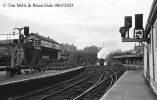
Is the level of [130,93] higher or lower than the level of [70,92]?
higher

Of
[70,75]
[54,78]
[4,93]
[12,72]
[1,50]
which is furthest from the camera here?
[1,50]

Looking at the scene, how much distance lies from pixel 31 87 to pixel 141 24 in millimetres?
10020

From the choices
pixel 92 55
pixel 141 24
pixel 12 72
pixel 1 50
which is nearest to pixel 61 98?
pixel 141 24

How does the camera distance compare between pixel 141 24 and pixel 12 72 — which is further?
pixel 12 72

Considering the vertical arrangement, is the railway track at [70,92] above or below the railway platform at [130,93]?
below

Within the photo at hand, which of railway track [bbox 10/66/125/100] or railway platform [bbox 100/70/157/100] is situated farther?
railway track [bbox 10/66/125/100]

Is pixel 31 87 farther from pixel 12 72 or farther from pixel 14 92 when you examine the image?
pixel 12 72

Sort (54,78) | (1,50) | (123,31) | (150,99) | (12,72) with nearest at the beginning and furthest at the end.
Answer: (150,99) → (123,31) → (54,78) → (12,72) → (1,50)

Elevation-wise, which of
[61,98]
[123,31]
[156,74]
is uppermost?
[123,31]

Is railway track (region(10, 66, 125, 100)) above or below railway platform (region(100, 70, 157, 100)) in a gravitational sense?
below

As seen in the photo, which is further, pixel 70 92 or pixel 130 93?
pixel 70 92

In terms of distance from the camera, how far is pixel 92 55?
122 metres

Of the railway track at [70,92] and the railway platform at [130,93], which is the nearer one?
the railway platform at [130,93]

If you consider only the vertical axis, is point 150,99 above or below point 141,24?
below
